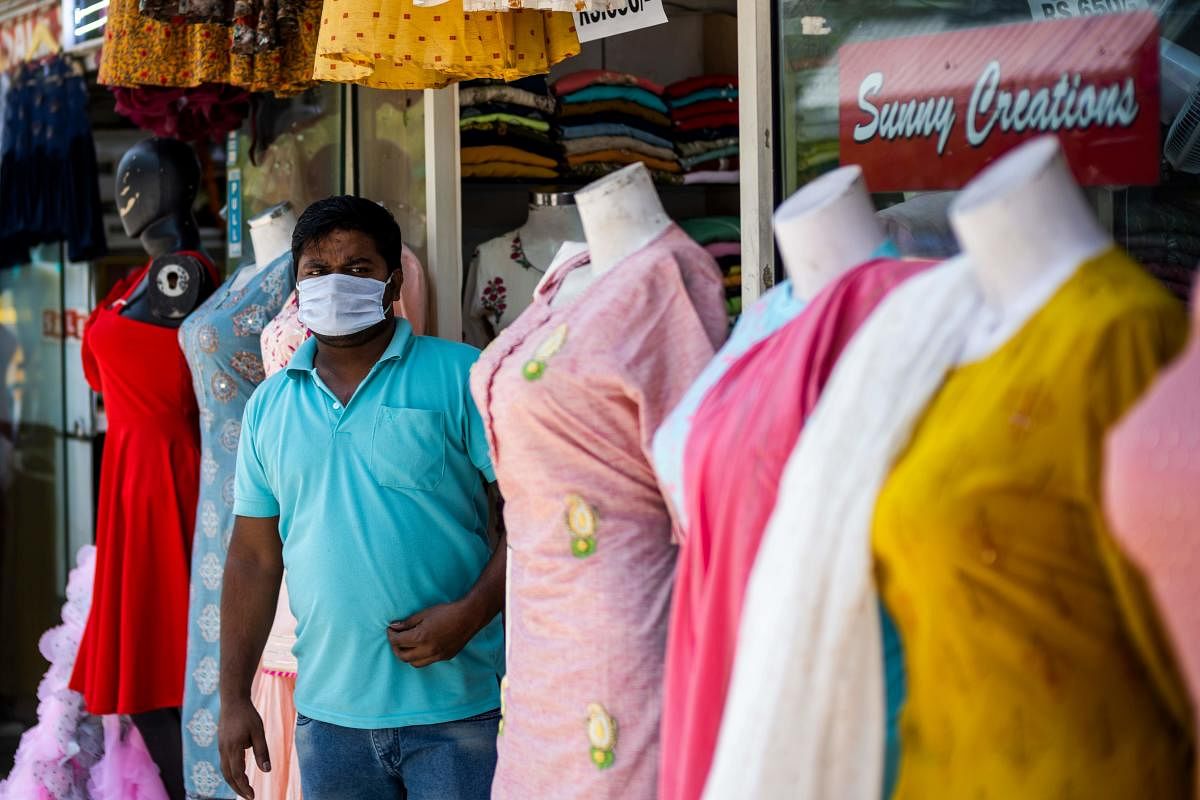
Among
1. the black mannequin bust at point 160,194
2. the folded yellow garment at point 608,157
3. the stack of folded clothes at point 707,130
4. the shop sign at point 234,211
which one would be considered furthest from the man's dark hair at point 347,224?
the shop sign at point 234,211

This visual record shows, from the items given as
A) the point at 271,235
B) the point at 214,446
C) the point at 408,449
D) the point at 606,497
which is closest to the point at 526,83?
the point at 271,235

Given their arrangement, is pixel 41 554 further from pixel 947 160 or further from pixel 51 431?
pixel 947 160

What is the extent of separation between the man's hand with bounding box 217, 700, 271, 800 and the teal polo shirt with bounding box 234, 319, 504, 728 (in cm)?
20

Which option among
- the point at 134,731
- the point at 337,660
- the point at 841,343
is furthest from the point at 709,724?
the point at 134,731

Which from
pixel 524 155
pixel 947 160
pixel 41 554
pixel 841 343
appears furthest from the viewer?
pixel 41 554

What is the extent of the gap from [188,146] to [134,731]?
5.75 ft

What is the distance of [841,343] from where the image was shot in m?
1.65

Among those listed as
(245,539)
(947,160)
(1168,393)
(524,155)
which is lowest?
(245,539)

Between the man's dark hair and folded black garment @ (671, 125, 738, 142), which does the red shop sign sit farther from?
folded black garment @ (671, 125, 738, 142)

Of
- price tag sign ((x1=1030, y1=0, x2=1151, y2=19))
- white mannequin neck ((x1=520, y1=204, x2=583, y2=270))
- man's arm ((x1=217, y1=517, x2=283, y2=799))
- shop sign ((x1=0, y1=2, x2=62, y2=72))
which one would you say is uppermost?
shop sign ((x1=0, y1=2, x2=62, y2=72))

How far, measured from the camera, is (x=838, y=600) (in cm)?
145

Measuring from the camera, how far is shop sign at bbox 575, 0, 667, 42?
283cm

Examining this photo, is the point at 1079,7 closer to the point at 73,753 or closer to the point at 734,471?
the point at 734,471

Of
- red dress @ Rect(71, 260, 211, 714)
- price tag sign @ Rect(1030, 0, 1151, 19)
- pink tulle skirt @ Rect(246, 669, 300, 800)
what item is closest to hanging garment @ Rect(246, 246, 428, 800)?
pink tulle skirt @ Rect(246, 669, 300, 800)
